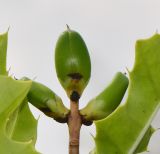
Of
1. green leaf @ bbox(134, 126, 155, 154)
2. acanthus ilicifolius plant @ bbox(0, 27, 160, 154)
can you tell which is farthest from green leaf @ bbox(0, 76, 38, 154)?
green leaf @ bbox(134, 126, 155, 154)

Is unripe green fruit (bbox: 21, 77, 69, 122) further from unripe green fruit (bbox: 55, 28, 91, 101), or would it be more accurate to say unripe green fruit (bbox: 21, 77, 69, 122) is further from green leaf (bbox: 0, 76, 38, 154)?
green leaf (bbox: 0, 76, 38, 154)

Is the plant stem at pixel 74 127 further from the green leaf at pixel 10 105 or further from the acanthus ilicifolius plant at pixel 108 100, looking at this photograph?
the green leaf at pixel 10 105

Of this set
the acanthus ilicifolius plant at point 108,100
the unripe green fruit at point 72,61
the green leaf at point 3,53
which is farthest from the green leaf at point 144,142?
the green leaf at point 3,53

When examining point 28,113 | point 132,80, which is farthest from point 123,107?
point 28,113

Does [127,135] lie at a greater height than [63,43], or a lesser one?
lesser

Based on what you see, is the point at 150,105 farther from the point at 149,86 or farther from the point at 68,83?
the point at 68,83

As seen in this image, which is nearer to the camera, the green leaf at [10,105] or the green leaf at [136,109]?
the green leaf at [10,105]
